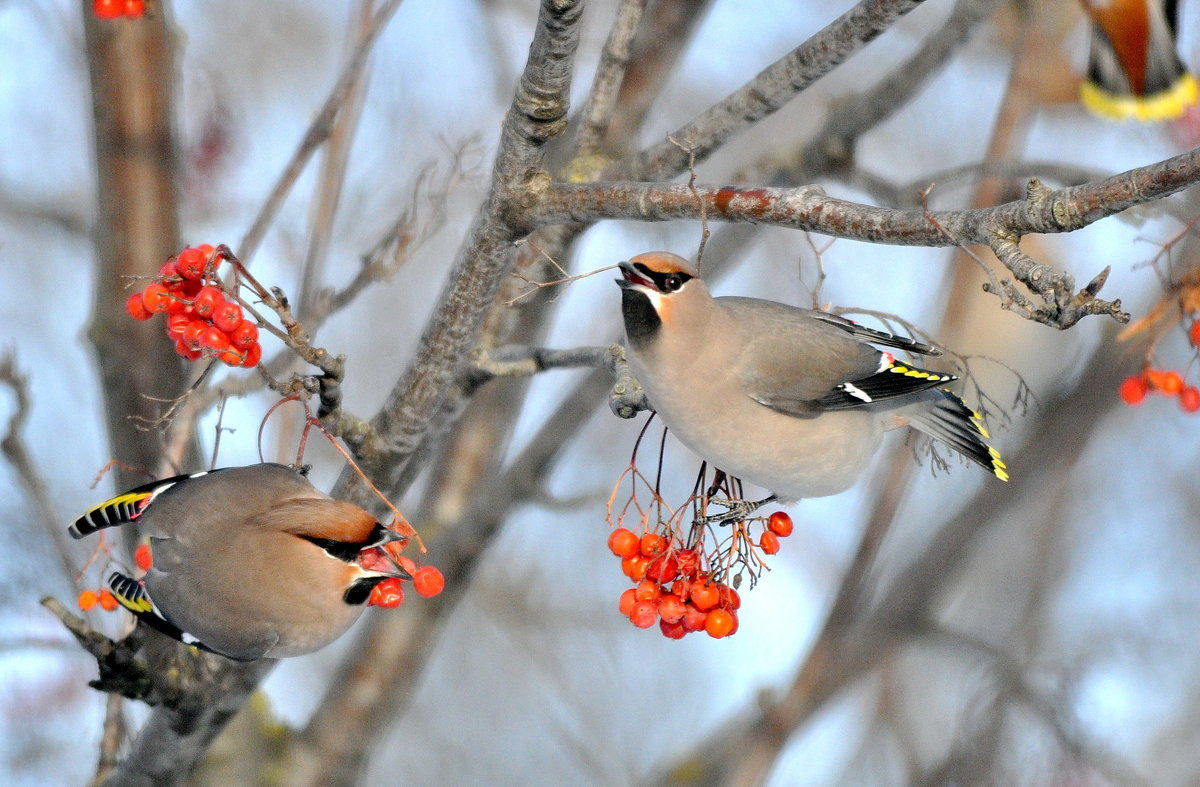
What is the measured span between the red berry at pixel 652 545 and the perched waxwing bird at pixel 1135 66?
3.22 m

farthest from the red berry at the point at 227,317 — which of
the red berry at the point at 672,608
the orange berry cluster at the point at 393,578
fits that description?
the red berry at the point at 672,608

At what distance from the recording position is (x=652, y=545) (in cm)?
296

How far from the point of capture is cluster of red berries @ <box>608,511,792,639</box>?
2.85 m

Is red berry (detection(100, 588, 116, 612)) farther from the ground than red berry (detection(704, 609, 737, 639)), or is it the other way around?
red berry (detection(704, 609, 737, 639))

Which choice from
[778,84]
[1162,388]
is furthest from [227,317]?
[1162,388]

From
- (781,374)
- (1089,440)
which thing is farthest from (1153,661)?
(781,374)

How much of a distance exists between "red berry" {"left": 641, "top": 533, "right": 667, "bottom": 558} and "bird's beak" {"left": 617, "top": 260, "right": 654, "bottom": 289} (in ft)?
2.45

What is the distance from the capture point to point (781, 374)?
293 cm

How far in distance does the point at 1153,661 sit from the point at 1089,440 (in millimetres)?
1546

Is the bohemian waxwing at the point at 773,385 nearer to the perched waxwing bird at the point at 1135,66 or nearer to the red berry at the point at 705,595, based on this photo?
the red berry at the point at 705,595

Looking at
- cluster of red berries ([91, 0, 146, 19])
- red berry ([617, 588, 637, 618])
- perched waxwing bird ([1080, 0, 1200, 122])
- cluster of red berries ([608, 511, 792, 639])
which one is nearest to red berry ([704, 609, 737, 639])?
cluster of red berries ([608, 511, 792, 639])

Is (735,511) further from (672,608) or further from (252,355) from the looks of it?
(252,355)

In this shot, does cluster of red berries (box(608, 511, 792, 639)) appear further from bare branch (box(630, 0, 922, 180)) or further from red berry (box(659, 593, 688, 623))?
bare branch (box(630, 0, 922, 180))

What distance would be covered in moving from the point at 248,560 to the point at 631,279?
4.58 feet
